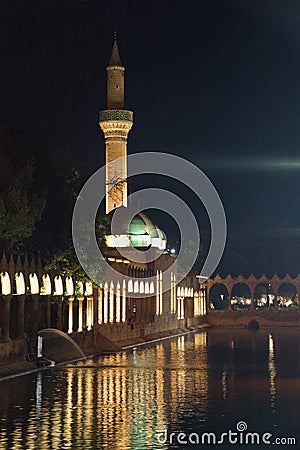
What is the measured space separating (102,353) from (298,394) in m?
20.4

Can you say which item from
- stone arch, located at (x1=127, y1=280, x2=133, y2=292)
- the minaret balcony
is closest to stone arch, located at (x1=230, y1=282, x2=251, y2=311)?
the minaret balcony

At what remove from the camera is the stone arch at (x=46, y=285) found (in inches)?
1754

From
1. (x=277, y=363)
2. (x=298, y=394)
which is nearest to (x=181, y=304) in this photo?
(x=277, y=363)

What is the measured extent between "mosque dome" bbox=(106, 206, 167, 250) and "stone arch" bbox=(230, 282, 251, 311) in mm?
44472

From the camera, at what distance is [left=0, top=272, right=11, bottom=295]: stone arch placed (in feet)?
125

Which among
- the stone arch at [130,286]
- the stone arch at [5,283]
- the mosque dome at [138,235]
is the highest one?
the mosque dome at [138,235]

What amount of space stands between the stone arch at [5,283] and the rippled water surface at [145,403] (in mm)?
3378

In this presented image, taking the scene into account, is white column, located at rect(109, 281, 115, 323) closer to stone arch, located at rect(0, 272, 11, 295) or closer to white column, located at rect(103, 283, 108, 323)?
white column, located at rect(103, 283, 108, 323)

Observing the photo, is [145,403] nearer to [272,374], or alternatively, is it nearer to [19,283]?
[272,374]

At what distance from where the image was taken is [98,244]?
52.6 m

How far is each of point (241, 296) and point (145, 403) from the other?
9986 cm

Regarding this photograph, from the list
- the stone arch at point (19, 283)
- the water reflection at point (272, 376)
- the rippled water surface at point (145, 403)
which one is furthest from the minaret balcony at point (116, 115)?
the stone arch at point (19, 283)

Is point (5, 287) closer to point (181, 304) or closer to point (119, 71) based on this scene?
point (119, 71)

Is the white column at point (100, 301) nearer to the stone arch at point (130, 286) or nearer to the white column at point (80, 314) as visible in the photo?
the white column at point (80, 314)
